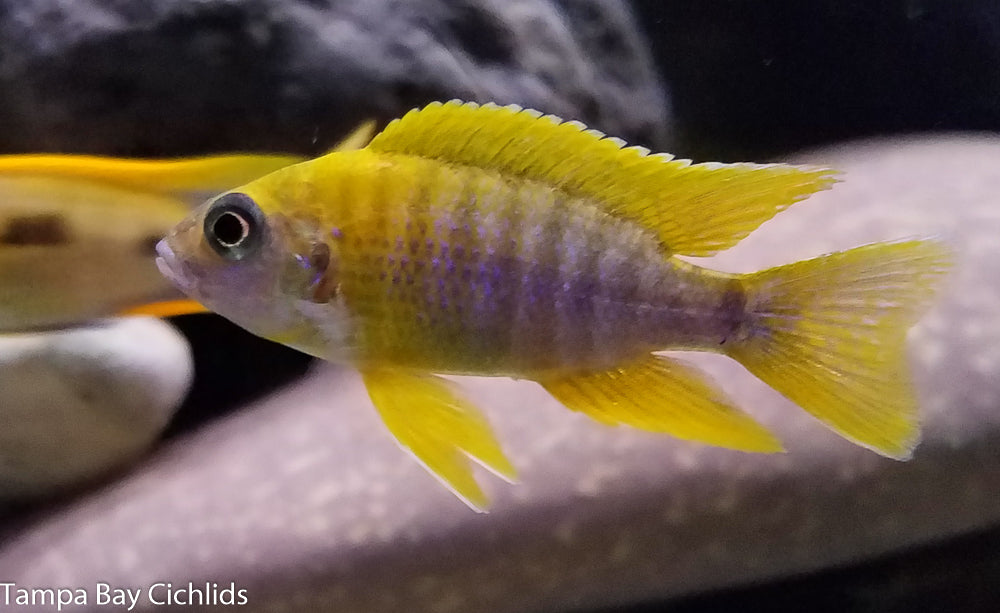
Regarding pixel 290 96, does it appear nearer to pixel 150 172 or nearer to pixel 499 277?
pixel 150 172

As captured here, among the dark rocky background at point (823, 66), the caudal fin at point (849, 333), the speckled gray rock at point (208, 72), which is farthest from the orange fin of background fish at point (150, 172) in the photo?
the dark rocky background at point (823, 66)

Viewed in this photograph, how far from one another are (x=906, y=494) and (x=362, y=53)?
1.22m

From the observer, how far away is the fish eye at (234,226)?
23.2 inches

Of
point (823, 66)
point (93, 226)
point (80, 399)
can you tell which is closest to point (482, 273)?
point (93, 226)

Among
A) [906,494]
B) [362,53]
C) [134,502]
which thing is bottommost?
[906,494]

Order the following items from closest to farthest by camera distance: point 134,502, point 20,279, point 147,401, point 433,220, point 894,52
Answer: point 433,220
point 20,279
point 134,502
point 147,401
point 894,52

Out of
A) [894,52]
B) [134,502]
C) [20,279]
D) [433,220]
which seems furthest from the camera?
[894,52]

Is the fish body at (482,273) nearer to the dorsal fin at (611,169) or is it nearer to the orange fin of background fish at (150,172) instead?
the dorsal fin at (611,169)

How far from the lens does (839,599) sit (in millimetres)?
1307

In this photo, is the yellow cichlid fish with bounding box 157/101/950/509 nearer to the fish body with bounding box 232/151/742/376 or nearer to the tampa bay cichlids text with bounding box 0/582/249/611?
the fish body with bounding box 232/151/742/376

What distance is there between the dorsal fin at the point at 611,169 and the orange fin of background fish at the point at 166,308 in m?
0.44

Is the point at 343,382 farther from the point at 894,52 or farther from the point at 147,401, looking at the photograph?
the point at 894,52

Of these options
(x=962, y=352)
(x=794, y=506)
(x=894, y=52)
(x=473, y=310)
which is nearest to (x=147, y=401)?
(x=473, y=310)

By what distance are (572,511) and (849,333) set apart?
579 mm
